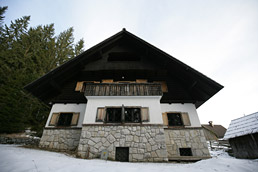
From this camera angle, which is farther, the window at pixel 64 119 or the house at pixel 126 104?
the window at pixel 64 119

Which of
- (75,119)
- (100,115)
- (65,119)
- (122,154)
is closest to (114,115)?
(100,115)

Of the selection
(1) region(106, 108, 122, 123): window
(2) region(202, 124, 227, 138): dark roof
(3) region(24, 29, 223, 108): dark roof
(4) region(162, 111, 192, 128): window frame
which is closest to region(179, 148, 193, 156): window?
(4) region(162, 111, 192, 128): window frame

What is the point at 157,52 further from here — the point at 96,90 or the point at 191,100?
the point at 96,90

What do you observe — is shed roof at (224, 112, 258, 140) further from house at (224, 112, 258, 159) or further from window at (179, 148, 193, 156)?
window at (179, 148, 193, 156)

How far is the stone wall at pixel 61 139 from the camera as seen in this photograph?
7230 millimetres

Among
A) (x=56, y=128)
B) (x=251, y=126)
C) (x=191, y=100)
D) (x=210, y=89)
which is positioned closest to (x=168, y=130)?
(x=191, y=100)

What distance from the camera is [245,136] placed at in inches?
268

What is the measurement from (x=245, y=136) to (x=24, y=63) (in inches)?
782

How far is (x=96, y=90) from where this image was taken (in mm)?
7602

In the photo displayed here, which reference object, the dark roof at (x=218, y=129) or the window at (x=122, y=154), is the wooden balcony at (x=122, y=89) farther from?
the dark roof at (x=218, y=129)

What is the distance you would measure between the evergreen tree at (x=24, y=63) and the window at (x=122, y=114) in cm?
774

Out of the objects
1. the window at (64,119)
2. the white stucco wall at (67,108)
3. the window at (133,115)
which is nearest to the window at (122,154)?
the window at (133,115)

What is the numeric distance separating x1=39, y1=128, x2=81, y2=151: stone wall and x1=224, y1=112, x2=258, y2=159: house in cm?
1001

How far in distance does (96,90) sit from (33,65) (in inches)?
403
